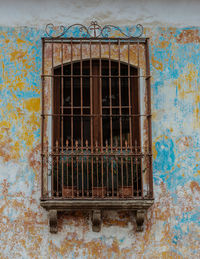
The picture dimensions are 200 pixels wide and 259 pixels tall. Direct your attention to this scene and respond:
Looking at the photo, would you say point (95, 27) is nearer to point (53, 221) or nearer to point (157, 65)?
point (157, 65)

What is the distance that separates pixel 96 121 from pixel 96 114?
0.35ft

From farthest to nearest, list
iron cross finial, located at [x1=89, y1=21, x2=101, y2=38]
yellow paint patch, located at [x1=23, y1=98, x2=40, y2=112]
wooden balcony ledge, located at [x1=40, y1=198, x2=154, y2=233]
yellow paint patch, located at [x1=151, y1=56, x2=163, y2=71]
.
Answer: yellow paint patch, located at [x1=151, y1=56, x2=163, y2=71] < iron cross finial, located at [x1=89, y1=21, x2=101, y2=38] < yellow paint patch, located at [x1=23, y1=98, x2=40, y2=112] < wooden balcony ledge, located at [x1=40, y1=198, x2=154, y2=233]

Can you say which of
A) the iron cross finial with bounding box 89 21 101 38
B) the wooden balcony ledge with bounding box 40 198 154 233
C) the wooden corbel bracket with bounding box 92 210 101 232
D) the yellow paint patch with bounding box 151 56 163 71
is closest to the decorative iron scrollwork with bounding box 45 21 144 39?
the iron cross finial with bounding box 89 21 101 38

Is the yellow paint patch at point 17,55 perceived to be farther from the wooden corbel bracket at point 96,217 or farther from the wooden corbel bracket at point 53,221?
the wooden corbel bracket at point 96,217

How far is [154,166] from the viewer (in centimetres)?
756

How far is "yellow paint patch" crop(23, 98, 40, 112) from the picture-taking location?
Result: 301 inches

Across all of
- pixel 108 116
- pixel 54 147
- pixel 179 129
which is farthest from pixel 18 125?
pixel 179 129

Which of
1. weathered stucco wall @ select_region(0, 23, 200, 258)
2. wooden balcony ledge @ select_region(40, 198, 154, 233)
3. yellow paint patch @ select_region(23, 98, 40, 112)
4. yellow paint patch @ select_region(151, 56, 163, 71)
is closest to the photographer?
wooden balcony ledge @ select_region(40, 198, 154, 233)

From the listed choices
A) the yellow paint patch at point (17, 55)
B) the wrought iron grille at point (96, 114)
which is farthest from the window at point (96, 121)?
the yellow paint patch at point (17, 55)

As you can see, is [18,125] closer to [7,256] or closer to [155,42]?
[7,256]

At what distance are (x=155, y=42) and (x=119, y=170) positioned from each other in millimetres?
2070

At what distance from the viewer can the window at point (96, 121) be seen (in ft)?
23.9

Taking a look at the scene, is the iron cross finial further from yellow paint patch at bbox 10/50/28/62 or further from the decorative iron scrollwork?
yellow paint patch at bbox 10/50/28/62

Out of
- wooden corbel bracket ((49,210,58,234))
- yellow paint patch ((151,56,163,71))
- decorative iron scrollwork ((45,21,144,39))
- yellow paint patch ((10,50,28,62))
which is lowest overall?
wooden corbel bracket ((49,210,58,234))
